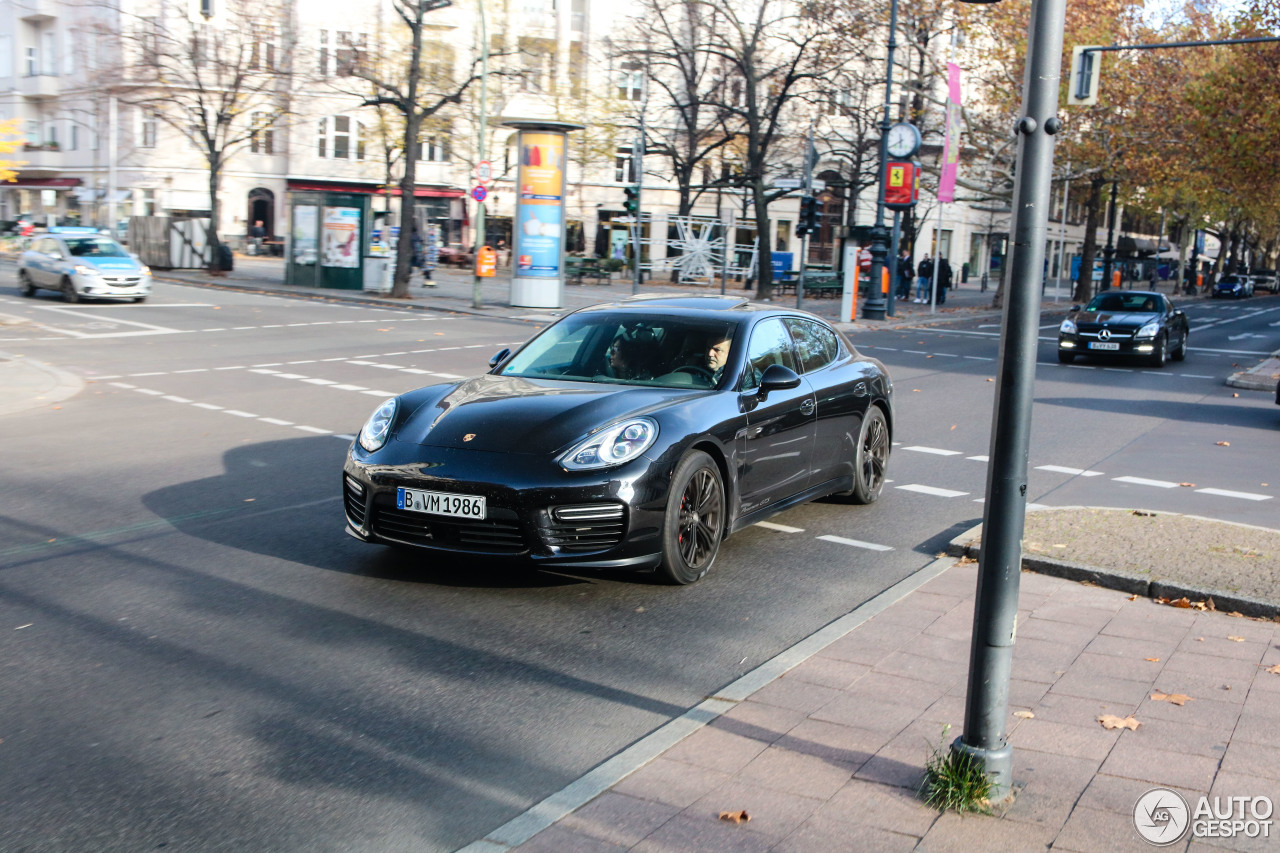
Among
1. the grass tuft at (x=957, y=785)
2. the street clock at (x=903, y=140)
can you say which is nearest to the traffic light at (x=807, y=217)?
the street clock at (x=903, y=140)

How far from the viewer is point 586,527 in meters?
5.77

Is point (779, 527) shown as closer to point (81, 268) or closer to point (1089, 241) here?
point (81, 268)

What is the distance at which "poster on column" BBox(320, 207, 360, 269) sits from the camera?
32.8 meters

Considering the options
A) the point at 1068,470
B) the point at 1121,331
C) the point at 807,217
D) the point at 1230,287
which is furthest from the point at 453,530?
the point at 1230,287

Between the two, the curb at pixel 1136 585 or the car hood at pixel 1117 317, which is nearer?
the curb at pixel 1136 585

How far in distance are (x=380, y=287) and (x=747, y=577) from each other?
91.6ft

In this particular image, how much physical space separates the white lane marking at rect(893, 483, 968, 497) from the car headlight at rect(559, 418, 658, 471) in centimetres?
372

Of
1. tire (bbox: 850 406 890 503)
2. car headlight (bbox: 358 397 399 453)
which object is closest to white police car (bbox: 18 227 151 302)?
tire (bbox: 850 406 890 503)

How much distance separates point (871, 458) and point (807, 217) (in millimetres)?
21529

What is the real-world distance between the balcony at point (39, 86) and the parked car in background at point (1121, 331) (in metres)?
57.3

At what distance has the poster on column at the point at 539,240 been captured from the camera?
94.5 feet

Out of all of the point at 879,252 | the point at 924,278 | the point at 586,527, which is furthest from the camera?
the point at 924,278

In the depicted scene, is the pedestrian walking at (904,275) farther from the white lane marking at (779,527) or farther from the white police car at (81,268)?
the white lane marking at (779,527)

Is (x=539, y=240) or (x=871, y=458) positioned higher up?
(x=539, y=240)
